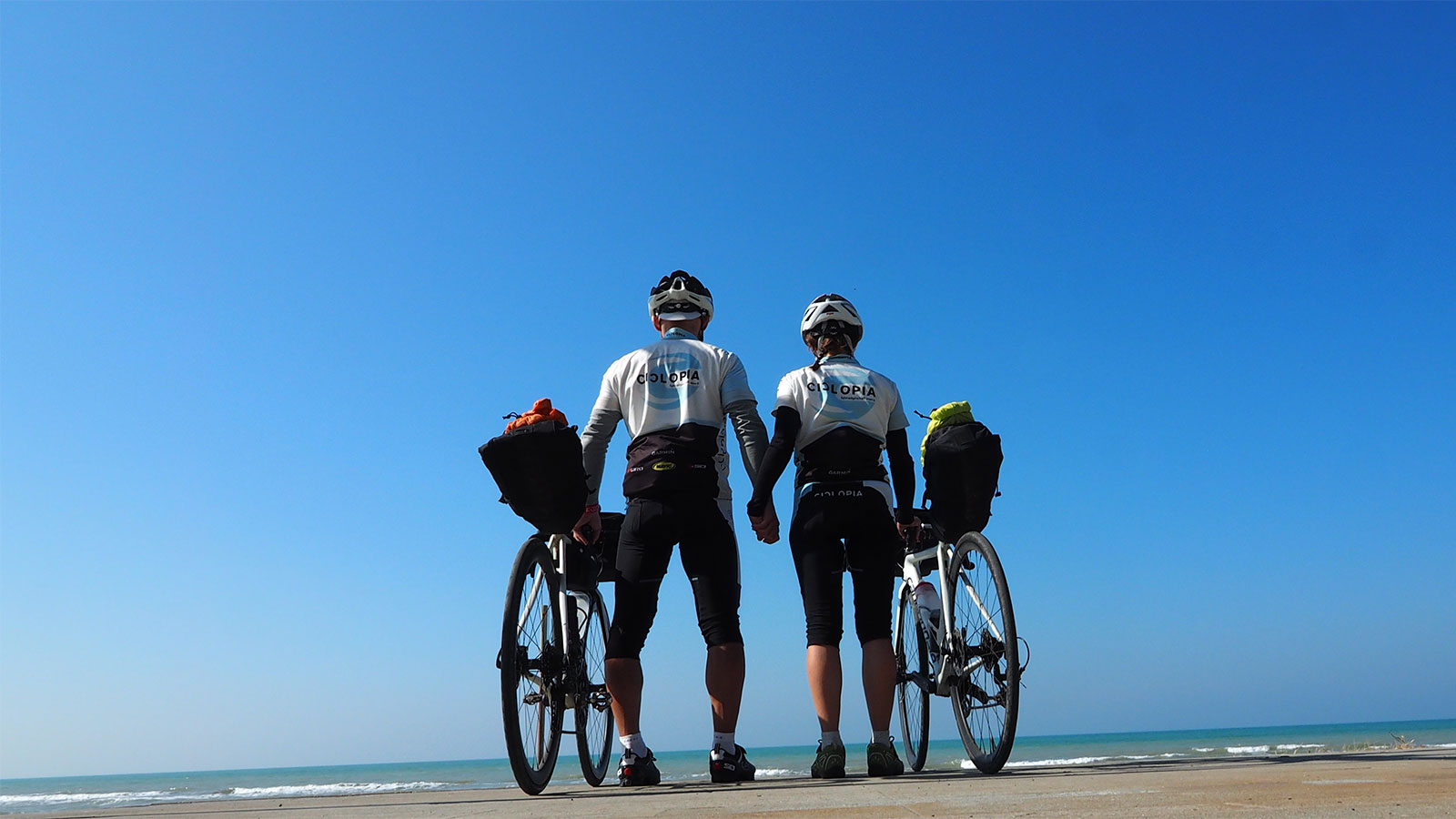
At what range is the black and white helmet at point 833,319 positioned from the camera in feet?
16.3

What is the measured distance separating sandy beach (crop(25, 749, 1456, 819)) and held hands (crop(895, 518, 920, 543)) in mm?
1173

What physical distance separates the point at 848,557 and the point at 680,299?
1.55 metres

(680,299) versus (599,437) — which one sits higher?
(680,299)

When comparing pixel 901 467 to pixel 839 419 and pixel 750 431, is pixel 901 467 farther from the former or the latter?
pixel 750 431

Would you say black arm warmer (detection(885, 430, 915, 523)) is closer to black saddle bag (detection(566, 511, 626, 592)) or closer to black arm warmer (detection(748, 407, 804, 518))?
black arm warmer (detection(748, 407, 804, 518))

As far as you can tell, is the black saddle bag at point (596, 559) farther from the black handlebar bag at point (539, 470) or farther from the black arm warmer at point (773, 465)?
the black arm warmer at point (773, 465)

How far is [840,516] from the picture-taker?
14.6ft

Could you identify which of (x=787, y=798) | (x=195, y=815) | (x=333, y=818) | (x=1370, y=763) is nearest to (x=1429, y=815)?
(x=787, y=798)

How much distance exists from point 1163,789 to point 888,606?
1.70 metres

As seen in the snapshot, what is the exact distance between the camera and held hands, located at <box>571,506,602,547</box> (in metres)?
4.53

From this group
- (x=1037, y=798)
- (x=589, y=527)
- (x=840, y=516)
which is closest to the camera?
(x=1037, y=798)

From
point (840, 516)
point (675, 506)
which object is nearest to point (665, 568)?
point (675, 506)

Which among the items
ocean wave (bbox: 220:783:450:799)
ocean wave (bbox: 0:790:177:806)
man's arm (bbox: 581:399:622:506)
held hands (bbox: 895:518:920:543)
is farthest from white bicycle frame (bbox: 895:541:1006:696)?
ocean wave (bbox: 0:790:177:806)

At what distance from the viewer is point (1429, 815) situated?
200cm
